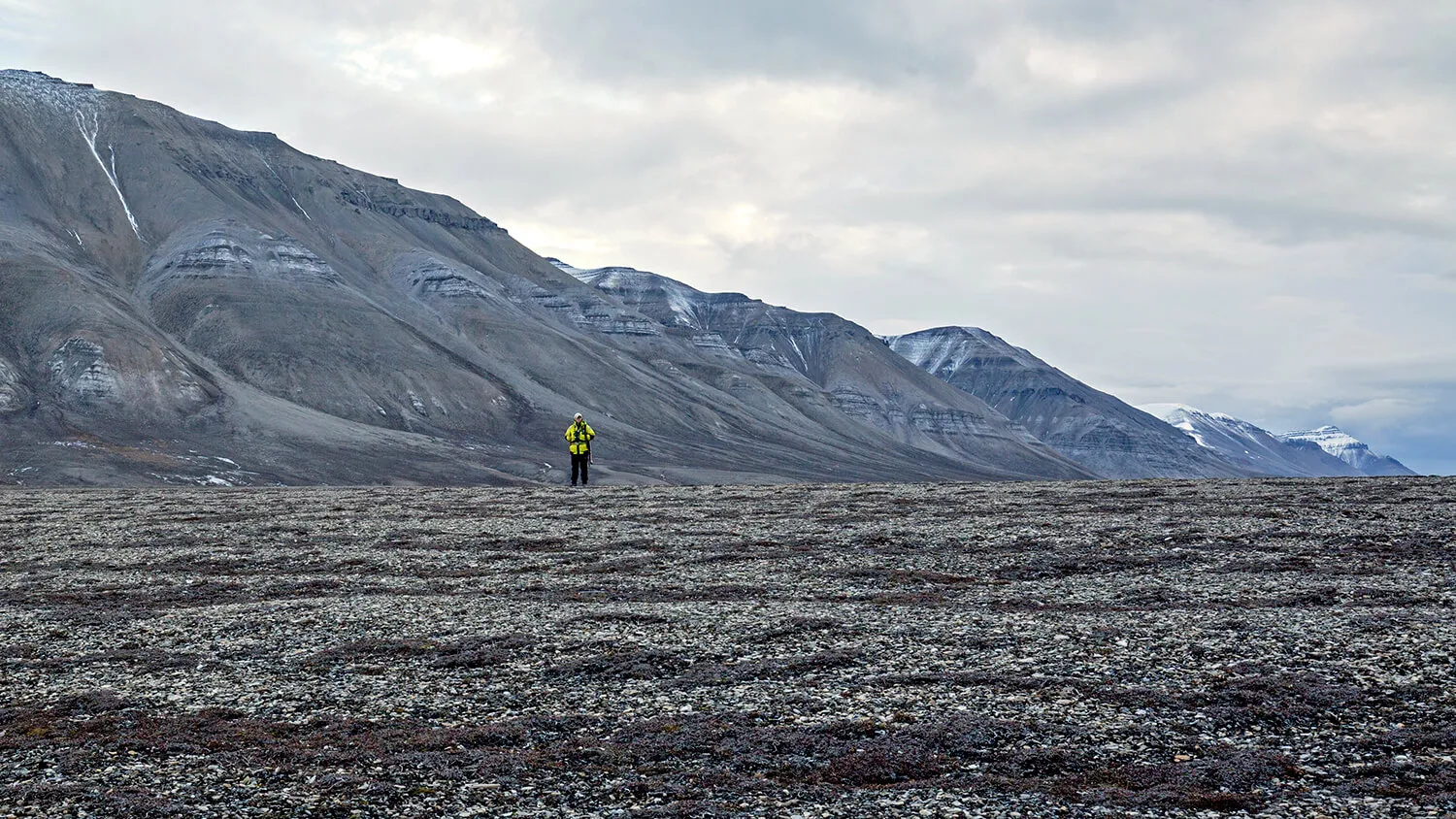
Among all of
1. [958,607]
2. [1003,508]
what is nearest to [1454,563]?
[958,607]

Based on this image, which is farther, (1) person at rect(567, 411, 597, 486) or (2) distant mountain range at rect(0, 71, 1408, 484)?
(2) distant mountain range at rect(0, 71, 1408, 484)

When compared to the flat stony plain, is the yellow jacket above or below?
above

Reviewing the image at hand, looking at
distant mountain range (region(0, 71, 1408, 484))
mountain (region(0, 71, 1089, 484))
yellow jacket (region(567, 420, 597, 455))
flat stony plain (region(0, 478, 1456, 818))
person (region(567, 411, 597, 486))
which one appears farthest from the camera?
mountain (region(0, 71, 1089, 484))

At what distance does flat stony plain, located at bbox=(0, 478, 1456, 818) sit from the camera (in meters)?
12.0

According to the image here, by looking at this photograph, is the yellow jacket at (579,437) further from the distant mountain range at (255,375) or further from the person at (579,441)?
the distant mountain range at (255,375)

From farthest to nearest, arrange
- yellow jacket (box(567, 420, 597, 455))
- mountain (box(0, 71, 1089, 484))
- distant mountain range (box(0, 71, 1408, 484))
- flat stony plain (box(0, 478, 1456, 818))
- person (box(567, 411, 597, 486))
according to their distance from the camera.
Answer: mountain (box(0, 71, 1089, 484))
distant mountain range (box(0, 71, 1408, 484))
yellow jacket (box(567, 420, 597, 455))
person (box(567, 411, 597, 486))
flat stony plain (box(0, 478, 1456, 818))

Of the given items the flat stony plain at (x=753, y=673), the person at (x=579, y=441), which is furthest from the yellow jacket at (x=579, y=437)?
the flat stony plain at (x=753, y=673)

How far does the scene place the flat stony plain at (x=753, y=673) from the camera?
39.5 ft

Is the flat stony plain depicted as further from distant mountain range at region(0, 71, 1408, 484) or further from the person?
distant mountain range at region(0, 71, 1408, 484)

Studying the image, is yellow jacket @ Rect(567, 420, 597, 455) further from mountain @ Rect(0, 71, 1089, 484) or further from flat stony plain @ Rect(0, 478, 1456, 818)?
mountain @ Rect(0, 71, 1089, 484)

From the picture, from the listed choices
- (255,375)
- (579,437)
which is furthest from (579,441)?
(255,375)

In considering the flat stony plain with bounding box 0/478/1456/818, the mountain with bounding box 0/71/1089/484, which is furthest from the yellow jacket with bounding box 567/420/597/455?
the mountain with bounding box 0/71/1089/484

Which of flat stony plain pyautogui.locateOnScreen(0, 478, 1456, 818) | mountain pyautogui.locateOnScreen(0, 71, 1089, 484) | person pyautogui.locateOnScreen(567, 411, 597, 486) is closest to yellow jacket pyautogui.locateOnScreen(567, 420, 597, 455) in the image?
person pyautogui.locateOnScreen(567, 411, 597, 486)

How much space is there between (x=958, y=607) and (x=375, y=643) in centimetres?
1010
